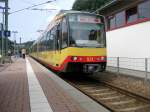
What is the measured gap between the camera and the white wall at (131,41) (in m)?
18.3

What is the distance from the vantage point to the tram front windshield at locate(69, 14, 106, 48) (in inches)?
621

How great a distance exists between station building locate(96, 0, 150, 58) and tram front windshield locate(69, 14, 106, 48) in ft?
9.84

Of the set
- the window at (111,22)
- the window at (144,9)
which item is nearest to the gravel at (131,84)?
the window at (144,9)

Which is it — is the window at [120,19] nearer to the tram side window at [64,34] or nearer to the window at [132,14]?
the window at [132,14]

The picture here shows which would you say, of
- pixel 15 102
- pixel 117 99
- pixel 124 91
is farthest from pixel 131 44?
pixel 15 102

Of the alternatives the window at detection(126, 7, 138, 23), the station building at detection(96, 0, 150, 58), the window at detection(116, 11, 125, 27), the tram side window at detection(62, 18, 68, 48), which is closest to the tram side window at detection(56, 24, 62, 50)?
the tram side window at detection(62, 18, 68, 48)

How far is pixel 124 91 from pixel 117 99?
1.30 meters

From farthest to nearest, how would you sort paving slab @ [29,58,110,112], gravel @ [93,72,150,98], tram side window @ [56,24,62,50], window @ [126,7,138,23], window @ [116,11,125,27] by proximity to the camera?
window @ [116,11,125,27], window @ [126,7,138,23], tram side window @ [56,24,62,50], gravel @ [93,72,150,98], paving slab @ [29,58,110,112]

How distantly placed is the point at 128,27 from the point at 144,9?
7.59ft

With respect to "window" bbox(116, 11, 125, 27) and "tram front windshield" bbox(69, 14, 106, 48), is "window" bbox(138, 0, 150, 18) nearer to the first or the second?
"window" bbox(116, 11, 125, 27)

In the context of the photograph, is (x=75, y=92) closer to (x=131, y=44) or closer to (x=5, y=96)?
(x=5, y=96)

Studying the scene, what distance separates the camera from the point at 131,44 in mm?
20328

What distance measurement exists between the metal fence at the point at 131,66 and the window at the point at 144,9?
8.39ft

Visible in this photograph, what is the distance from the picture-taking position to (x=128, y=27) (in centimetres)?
2075
